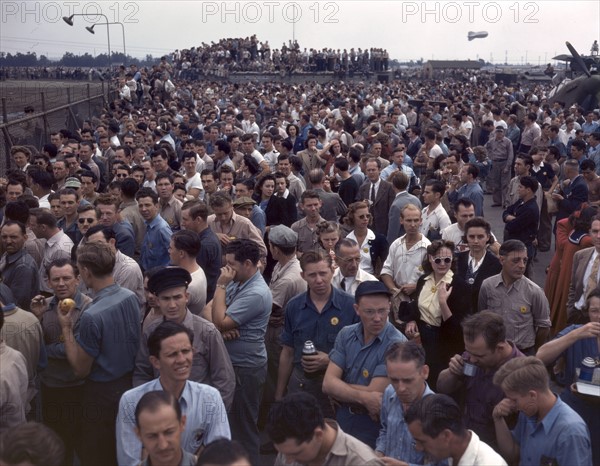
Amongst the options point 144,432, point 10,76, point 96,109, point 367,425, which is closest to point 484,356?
point 367,425

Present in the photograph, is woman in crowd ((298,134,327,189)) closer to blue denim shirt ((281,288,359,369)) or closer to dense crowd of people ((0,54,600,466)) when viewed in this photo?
dense crowd of people ((0,54,600,466))

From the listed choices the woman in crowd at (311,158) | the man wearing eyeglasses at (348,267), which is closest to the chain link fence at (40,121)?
the woman in crowd at (311,158)

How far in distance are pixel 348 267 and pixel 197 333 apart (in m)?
1.78

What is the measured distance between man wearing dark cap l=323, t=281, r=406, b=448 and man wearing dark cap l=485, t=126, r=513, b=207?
11.4 m

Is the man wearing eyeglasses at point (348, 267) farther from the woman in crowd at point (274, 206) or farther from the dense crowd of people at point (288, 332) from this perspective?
the woman in crowd at point (274, 206)

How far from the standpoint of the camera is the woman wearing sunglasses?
5.57 meters

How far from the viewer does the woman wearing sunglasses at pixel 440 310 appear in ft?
18.3

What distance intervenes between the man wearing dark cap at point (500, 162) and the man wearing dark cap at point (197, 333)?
1177 centimetres

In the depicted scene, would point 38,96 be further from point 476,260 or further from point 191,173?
point 476,260

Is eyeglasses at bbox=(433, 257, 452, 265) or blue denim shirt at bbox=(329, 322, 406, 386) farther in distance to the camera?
eyeglasses at bbox=(433, 257, 452, 265)

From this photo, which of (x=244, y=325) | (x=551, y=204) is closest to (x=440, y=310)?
(x=244, y=325)

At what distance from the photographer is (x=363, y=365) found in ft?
14.7

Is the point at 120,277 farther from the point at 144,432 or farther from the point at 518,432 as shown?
the point at 518,432

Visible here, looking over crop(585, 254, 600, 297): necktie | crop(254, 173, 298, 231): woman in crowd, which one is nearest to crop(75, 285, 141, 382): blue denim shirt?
crop(585, 254, 600, 297): necktie
